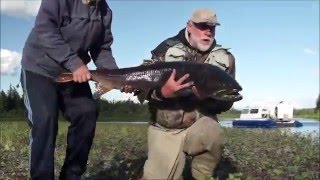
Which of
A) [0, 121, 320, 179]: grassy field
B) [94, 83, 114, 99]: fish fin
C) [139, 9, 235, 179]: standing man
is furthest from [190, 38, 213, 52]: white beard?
[0, 121, 320, 179]: grassy field

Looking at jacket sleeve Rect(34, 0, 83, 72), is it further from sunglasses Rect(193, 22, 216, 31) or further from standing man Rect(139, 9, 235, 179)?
sunglasses Rect(193, 22, 216, 31)

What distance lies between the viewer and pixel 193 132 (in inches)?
225

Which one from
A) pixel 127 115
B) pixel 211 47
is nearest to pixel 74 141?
pixel 211 47

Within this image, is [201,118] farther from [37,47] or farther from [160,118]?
[37,47]

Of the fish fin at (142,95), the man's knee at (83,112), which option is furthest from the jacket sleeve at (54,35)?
the fish fin at (142,95)

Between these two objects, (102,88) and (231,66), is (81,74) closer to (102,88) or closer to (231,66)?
(102,88)

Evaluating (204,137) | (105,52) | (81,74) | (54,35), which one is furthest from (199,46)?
(54,35)

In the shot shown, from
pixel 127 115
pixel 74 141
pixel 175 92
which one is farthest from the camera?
pixel 127 115

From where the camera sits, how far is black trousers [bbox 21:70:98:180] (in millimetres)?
5324

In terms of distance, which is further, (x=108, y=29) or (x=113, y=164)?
(x=113, y=164)

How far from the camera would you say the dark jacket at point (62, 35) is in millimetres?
5270

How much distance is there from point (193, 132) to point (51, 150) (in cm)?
160

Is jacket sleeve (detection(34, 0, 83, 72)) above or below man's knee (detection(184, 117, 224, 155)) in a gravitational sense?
above

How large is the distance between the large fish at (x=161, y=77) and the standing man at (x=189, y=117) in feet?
0.92
